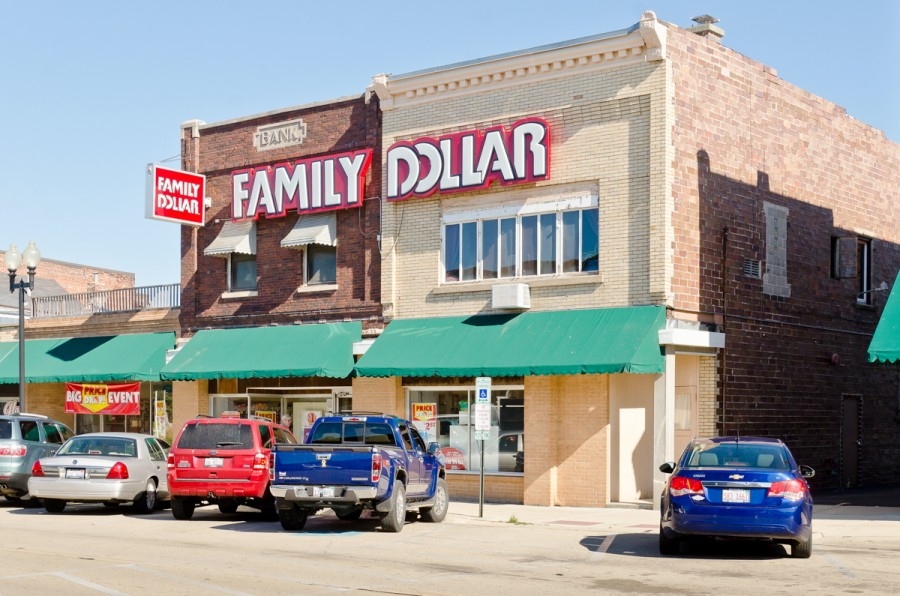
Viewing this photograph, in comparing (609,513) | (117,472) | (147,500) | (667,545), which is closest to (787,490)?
(667,545)

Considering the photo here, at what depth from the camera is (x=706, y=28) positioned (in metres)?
26.1

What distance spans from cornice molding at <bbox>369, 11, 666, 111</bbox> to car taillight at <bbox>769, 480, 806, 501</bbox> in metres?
11.1

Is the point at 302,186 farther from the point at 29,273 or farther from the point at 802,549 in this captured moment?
the point at 802,549

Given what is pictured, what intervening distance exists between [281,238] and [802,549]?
1734cm

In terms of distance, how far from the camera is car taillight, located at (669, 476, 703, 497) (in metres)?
14.9

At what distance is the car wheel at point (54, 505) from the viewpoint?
71.9 ft

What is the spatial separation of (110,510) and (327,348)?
6.44 meters

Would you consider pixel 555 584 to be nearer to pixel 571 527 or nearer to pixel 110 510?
pixel 571 527

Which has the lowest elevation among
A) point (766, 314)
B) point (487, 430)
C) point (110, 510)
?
point (110, 510)

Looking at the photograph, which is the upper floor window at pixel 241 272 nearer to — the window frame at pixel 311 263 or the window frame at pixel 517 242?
the window frame at pixel 311 263

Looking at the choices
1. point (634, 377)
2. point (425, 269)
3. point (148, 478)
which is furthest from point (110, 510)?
point (634, 377)

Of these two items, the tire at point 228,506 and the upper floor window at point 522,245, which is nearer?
the tire at point 228,506

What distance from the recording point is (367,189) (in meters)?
27.9

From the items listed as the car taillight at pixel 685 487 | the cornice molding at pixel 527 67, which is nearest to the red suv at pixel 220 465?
the car taillight at pixel 685 487
